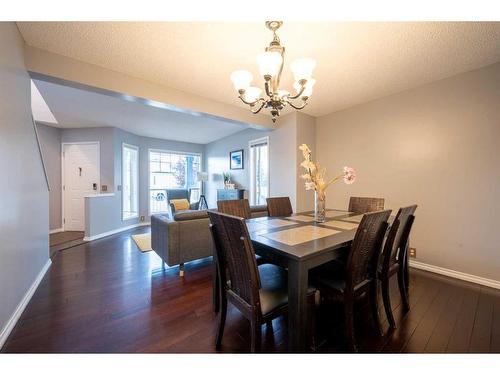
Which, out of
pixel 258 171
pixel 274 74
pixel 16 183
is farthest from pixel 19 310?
pixel 258 171

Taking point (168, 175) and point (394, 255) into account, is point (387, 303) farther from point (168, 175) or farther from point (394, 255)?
point (168, 175)

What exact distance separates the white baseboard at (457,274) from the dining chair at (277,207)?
6.45ft

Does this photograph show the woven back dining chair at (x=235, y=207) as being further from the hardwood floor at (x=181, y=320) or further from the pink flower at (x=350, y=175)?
the pink flower at (x=350, y=175)

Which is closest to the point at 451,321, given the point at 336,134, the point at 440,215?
the point at 440,215

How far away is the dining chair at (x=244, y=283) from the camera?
1.16 metres

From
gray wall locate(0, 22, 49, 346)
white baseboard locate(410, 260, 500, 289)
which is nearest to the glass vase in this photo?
white baseboard locate(410, 260, 500, 289)

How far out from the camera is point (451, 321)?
5.61 feet

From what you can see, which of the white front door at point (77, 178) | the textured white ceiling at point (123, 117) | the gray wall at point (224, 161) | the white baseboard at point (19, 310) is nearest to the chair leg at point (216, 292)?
the white baseboard at point (19, 310)

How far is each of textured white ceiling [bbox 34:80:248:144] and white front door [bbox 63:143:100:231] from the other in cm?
59

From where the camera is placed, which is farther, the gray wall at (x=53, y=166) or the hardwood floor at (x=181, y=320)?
the gray wall at (x=53, y=166)

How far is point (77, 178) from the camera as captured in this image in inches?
202

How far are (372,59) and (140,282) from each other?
11.7 feet

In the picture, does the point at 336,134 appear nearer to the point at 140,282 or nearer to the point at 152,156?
the point at 140,282

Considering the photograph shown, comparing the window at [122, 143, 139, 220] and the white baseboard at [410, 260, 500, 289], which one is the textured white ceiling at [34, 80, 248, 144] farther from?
the white baseboard at [410, 260, 500, 289]
